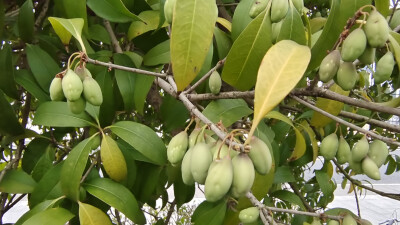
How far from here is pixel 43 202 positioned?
63 centimetres

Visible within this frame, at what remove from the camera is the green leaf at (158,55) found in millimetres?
695

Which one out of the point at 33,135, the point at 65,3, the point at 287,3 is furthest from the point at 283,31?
the point at 33,135

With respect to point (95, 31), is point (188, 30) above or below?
above

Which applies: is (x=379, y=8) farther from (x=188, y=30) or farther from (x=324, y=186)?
(x=324, y=186)

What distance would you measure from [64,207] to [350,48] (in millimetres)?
511

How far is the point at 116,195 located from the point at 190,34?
12.4 inches

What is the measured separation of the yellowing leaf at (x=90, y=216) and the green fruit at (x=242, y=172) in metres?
0.32

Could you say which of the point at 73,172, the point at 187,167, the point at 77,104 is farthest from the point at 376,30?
the point at 73,172

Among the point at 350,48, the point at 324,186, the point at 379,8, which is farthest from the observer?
the point at 324,186

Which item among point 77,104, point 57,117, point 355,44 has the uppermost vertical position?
point 355,44

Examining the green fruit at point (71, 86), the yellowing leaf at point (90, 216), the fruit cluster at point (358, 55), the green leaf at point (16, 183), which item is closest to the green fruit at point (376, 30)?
the fruit cluster at point (358, 55)

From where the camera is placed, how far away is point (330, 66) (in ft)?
1.44

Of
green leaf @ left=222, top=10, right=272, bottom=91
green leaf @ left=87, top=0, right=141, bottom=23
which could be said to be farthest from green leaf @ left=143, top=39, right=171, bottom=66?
green leaf @ left=222, top=10, right=272, bottom=91

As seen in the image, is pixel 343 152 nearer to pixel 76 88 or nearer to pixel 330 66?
pixel 330 66
